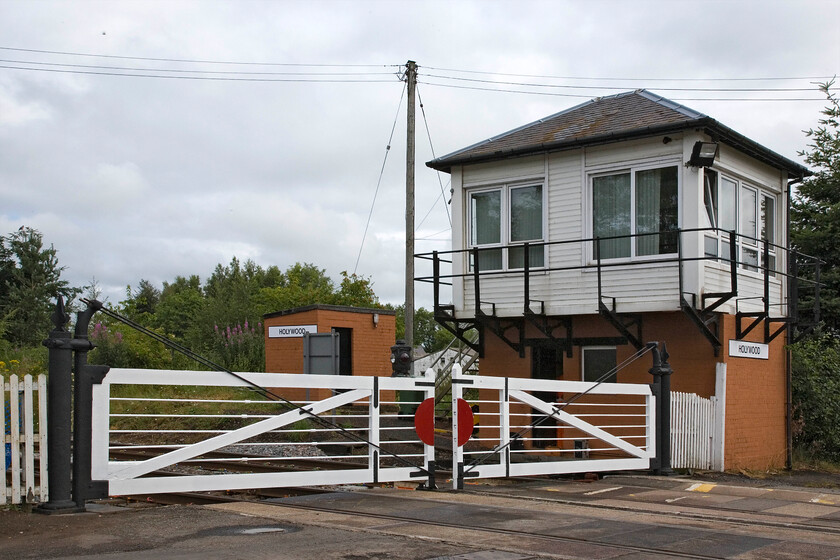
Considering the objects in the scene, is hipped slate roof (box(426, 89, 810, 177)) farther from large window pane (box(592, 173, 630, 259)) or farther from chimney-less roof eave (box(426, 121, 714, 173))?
large window pane (box(592, 173, 630, 259))

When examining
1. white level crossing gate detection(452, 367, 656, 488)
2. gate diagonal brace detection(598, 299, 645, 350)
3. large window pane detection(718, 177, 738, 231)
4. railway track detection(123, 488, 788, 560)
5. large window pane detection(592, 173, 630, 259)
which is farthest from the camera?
large window pane detection(592, 173, 630, 259)

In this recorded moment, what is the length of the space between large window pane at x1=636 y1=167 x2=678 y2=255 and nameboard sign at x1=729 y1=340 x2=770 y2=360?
2.03 metres

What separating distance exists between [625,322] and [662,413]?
3207 millimetres

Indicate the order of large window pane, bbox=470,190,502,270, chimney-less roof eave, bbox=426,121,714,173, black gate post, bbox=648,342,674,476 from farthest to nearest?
1. large window pane, bbox=470,190,502,270
2. chimney-less roof eave, bbox=426,121,714,173
3. black gate post, bbox=648,342,674,476

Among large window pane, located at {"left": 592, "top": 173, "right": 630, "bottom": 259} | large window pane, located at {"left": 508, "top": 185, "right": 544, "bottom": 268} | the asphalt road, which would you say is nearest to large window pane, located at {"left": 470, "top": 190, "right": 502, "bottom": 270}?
large window pane, located at {"left": 508, "top": 185, "right": 544, "bottom": 268}

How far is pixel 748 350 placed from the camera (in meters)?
16.5

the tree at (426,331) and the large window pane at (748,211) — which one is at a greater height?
the large window pane at (748,211)

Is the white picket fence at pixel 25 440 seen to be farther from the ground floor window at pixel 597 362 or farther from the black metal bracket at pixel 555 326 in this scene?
the ground floor window at pixel 597 362

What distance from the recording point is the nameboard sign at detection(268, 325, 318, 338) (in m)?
24.5

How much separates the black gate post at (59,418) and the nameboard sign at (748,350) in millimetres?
11475

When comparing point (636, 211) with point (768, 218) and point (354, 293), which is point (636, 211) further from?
point (354, 293)

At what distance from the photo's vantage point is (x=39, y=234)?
5038 cm

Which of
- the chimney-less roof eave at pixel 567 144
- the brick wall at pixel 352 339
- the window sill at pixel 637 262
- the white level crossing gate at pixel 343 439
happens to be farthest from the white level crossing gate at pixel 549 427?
the brick wall at pixel 352 339

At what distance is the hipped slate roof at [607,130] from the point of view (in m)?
15.6
